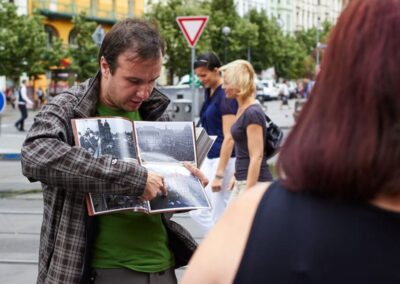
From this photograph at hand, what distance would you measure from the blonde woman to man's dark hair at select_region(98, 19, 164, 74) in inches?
114

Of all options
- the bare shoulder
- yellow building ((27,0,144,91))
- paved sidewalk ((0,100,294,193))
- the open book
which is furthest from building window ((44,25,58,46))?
the bare shoulder

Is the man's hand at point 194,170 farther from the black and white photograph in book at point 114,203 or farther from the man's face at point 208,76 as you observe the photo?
the man's face at point 208,76

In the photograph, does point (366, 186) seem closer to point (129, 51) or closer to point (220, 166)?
point (129, 51)

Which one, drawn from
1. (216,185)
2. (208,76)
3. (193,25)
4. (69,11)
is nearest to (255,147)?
(216,185)

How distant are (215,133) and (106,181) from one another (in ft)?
14.6

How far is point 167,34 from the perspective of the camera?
155 feet

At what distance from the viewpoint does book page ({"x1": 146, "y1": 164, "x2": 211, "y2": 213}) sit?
2.70 metres

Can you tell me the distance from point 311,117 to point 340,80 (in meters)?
0.09

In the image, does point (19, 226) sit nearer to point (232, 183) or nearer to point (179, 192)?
point (232, 183)

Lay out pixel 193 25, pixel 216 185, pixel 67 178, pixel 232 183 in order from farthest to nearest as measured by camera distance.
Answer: pixel 193 25 < pixel 216 185 < pixel 232 183 < pixel 67 178

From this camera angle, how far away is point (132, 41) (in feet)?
9.02

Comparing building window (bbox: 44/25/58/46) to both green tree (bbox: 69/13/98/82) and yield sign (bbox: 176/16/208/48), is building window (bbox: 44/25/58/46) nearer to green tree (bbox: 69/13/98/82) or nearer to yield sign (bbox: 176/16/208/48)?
green tree (bbox: 69/13/98/82)

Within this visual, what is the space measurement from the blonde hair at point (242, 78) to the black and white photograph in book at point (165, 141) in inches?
117

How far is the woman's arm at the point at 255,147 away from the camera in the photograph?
18.6 ft
